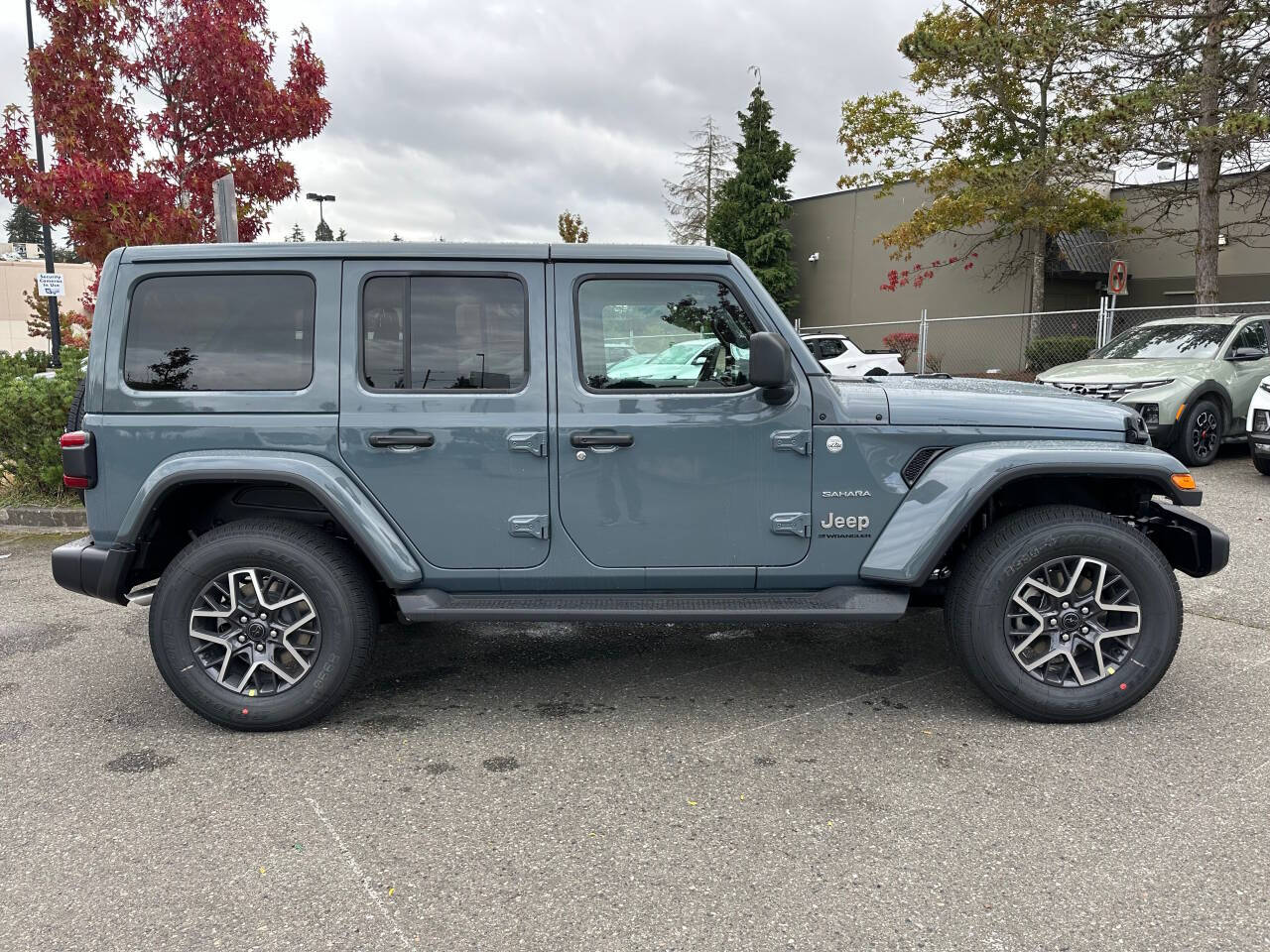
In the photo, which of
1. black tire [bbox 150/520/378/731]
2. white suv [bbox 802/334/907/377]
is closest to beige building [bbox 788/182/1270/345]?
white suv [bbox 802/334/907/377]

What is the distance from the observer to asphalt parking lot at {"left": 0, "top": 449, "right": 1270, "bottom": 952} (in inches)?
94.3

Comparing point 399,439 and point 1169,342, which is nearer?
point 399,439

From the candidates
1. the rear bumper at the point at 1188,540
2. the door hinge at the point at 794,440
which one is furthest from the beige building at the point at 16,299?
the rear bumper at the point at 1188,540

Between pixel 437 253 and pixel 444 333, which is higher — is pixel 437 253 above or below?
above

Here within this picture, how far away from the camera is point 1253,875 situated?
255 centimetres

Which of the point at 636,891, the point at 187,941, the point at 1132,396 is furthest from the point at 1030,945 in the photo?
the point at 1132,396

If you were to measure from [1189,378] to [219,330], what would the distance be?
30.6ft

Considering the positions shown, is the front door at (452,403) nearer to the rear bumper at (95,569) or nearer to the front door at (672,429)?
the front door at (672,429)

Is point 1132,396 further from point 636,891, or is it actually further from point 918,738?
point 636,891

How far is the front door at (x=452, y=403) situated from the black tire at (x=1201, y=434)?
821 centimetres

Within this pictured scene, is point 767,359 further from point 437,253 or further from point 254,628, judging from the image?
point 254,628

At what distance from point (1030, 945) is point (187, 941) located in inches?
85.2

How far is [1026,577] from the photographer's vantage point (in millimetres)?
3449

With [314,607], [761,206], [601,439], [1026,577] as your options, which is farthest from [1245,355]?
[761,206]
